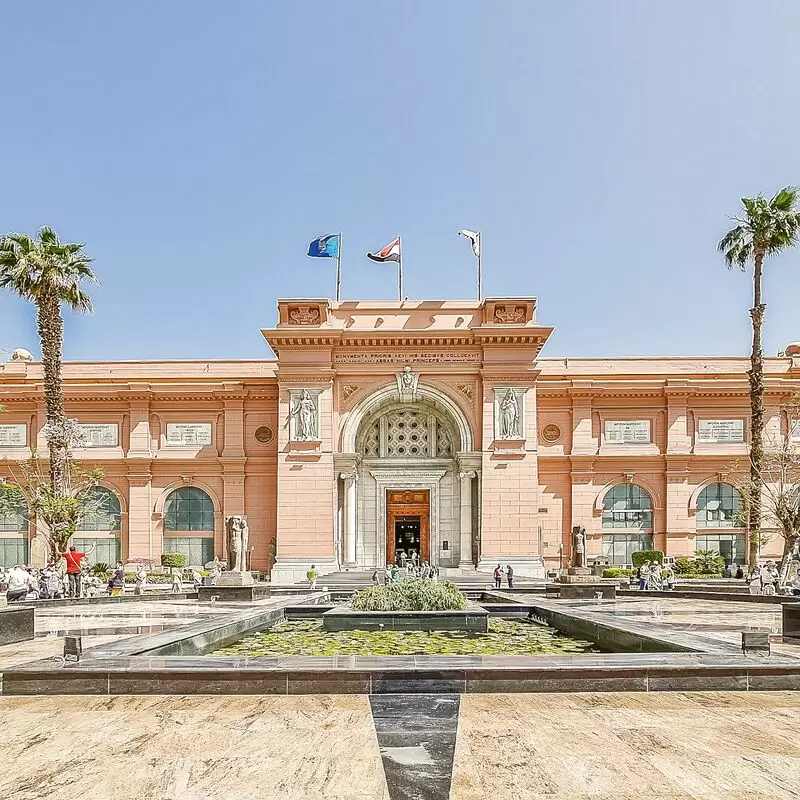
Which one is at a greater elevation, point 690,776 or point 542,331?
point 542,331

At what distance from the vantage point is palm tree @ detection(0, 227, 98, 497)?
26844mm

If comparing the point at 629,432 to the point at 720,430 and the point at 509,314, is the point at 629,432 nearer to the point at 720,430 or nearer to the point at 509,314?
the point at 720,430

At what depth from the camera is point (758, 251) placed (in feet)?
96.6

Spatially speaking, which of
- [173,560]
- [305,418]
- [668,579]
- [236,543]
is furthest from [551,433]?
[173,560]

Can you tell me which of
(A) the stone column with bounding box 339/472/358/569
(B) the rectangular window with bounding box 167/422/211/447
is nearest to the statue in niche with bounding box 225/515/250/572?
(A) the stone column with bounding box 339/472/358/569

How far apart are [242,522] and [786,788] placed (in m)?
21.6

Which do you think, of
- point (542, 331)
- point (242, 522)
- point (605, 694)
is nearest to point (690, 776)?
point (605, 694)

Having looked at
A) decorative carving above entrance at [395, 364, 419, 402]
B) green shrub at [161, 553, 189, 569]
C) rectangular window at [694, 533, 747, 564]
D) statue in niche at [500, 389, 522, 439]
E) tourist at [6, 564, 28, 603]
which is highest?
decorative carving above entrance at [395, 364, 419, 402]

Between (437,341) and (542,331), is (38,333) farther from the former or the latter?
(542,331)

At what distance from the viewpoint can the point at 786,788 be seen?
5.45 m

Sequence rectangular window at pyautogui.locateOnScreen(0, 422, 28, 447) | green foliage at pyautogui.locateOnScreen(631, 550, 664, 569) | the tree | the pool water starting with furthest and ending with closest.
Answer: rectangular window at pyautogui.locateOnScreen(0, 422, 28, 447) → green foliage at pyautogui.locateOnScreen(631, 550, 664, 569) → the tree → the pool water

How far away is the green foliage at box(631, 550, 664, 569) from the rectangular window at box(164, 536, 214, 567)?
17.7m

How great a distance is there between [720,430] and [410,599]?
24.2 metres

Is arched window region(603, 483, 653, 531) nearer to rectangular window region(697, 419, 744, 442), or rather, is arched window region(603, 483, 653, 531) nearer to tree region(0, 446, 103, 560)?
rectangular window region(697, 419, 744, 442)
